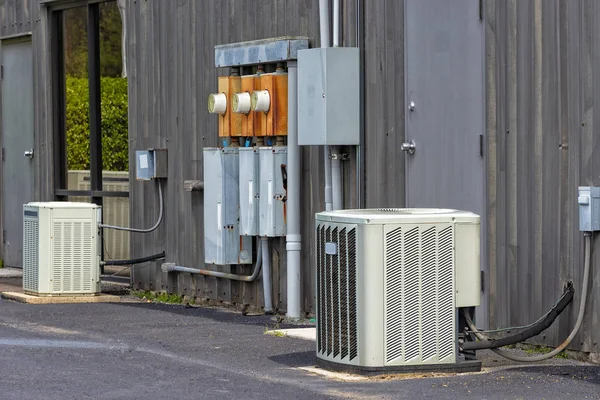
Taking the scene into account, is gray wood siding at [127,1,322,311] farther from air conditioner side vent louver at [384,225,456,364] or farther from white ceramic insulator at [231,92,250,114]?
air conditioner side vent louver at [384,225,456,364]

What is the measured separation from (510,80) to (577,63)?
737mm

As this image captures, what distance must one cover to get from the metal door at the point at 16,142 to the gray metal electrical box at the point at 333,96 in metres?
6.54

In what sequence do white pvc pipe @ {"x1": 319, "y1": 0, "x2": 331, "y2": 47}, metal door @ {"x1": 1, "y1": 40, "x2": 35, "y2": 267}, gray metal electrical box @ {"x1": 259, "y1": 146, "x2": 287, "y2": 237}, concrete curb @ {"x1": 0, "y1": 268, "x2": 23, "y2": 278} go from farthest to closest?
metal door @ {"x1": 1, "y1": 40, "x2": 35, "y2": 267}
concrete curb @ {"x1": 0, "y1": 268, "x2": 23, "y2": 278}
gray metal electrical box @ {"x1": 259, "y1": 146, "x2": 287, "y2": 237}
white pvc pipe @ {"x1": 319, "y1": 0, "x2": 331, "y2": 47}

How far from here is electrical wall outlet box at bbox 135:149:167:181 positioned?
46.4ft

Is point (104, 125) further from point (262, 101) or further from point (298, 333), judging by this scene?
point (298, 333)

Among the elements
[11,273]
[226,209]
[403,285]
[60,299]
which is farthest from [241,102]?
[11,273]

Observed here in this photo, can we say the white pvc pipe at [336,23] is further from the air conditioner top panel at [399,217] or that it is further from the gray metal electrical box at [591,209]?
the gray metal electrical box at [591,209]

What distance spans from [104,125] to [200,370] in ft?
25.4

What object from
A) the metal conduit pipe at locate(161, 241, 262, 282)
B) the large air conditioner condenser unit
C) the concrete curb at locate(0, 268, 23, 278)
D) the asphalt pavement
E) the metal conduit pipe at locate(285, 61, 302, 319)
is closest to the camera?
the asphalt pavement

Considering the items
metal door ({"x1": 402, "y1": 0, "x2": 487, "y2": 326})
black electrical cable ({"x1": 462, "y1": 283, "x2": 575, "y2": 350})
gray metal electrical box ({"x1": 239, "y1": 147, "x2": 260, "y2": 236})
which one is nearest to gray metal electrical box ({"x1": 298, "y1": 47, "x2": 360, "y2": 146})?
metal door ({"x1": 402, "y1": 0, "x2": 487, "y2": 326})

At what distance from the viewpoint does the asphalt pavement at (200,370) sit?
809 centimetres

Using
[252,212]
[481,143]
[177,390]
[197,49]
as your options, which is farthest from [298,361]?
[197,49]

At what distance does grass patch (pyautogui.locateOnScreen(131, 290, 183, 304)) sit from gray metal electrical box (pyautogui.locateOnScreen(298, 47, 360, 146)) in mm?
3167

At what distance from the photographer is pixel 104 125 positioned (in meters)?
16.4
